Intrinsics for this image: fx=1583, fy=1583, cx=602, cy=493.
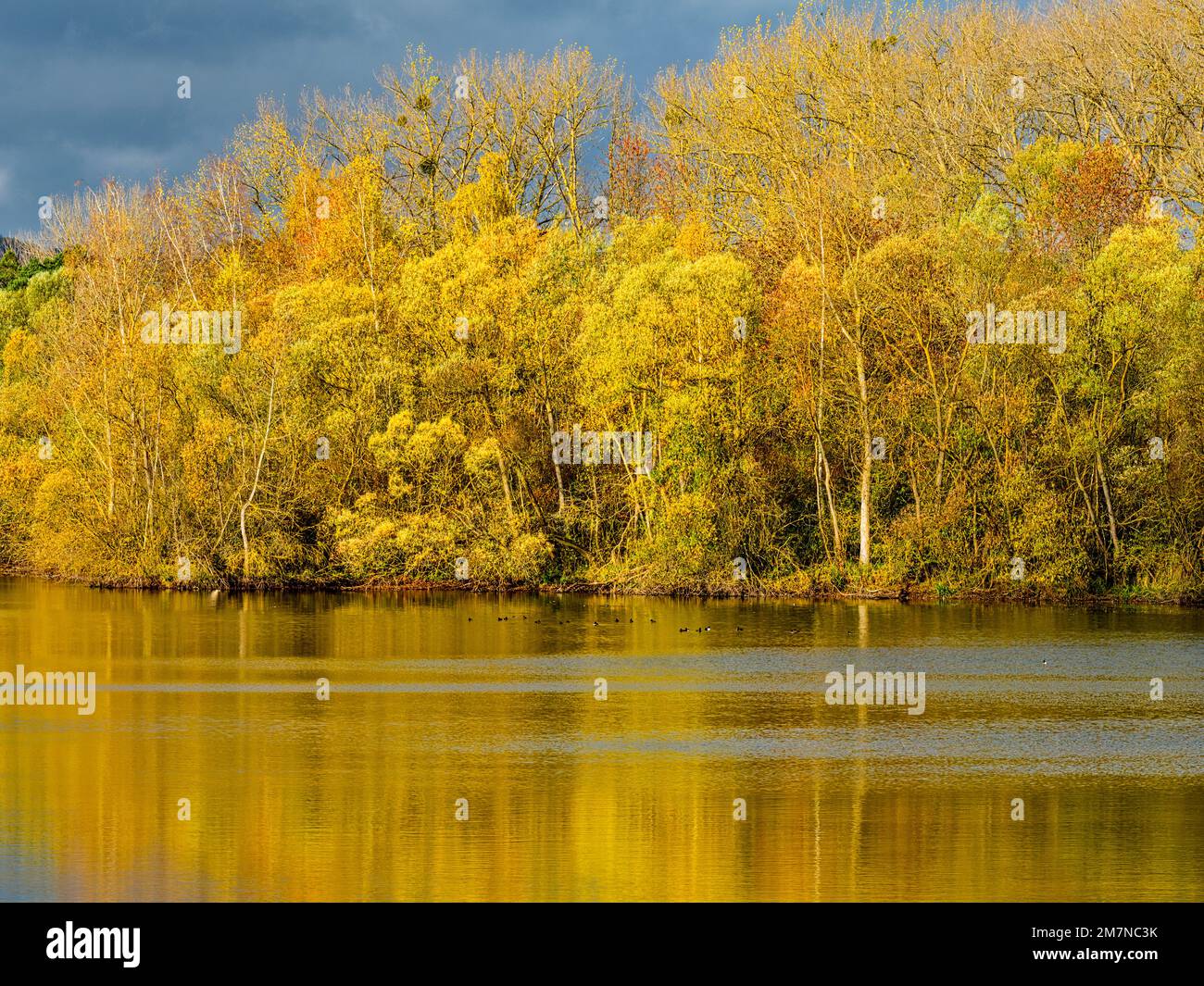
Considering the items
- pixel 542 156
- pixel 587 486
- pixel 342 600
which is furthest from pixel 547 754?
pixel 542 156

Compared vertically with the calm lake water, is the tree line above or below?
above

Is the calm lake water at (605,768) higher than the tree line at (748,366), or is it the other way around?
the tree line at (748,366)

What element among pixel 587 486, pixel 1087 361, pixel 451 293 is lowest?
pixel 587 486

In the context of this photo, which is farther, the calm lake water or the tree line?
the tree line

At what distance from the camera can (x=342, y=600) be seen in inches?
1986

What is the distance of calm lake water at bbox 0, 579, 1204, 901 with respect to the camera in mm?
16156

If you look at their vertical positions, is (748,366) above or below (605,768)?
above

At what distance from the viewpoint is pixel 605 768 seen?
71.5 feet

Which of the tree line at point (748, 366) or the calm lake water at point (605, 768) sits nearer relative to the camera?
the calm lake water at point (605, 768)

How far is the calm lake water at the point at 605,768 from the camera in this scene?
16156 millimetres

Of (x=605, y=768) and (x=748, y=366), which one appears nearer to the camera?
(x=605, y=768)

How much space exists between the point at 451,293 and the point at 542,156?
1446 centimetres
